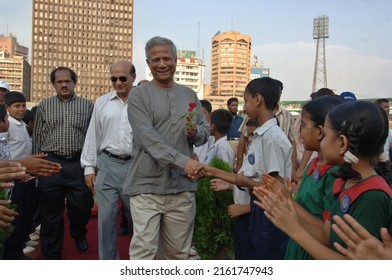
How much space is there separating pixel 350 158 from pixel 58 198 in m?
3.63

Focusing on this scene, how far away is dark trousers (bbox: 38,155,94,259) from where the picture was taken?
4652 millimetres

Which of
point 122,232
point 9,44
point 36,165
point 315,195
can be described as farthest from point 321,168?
point 9,44

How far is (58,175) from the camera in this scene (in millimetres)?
4656

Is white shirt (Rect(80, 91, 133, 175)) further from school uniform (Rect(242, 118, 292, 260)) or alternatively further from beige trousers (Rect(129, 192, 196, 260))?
school uniform (Rect(242, 118, 292, 260))

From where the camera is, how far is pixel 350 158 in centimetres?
183

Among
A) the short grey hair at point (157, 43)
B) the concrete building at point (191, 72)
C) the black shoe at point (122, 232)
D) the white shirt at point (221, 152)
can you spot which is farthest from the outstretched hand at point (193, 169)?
the concrete building at point (191, 72)

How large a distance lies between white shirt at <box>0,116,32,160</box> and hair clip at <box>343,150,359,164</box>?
416cm

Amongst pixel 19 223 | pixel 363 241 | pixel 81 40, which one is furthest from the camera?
pixel 81 40

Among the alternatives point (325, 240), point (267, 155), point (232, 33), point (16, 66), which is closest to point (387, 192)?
point (325, 240)

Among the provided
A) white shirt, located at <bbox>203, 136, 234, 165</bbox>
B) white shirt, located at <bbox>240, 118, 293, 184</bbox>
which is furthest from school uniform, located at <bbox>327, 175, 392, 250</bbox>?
white shirt, located at <bbox>203, 136, 234, 165</bbox>

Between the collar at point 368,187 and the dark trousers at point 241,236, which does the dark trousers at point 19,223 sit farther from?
the collar at point 368,187

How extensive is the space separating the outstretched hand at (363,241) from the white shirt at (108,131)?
2.72 metres

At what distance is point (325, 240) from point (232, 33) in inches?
6370

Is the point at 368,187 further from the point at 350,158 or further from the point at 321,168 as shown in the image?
the point at 321,168
